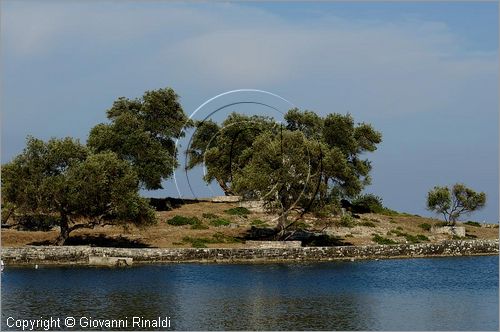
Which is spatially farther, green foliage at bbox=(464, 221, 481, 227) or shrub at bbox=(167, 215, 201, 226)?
green foliage at bbox=(464, 221, 481, 227)

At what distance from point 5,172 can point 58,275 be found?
59.5ft

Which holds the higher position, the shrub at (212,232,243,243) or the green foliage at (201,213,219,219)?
the green foliage at (201,213,219,219)

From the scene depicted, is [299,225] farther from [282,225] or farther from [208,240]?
[208,240]

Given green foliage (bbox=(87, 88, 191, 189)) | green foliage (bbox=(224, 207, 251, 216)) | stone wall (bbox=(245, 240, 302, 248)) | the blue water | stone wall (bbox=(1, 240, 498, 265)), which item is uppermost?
green foliage (bbox=(87, 88, 191, 189))

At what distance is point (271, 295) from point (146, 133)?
197 ft

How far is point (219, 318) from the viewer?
52500 mm

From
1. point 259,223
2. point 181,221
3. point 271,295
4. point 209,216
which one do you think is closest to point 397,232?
point 259,223

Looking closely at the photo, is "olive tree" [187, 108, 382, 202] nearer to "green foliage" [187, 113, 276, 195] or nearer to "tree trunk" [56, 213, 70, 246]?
"green foliage" [187, 113, 276, 195]

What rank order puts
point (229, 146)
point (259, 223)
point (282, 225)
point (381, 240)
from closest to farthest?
point (282, 225) → point (381, 240) → point (259, 223) → point (229, 146)

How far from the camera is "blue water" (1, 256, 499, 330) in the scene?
52.1m

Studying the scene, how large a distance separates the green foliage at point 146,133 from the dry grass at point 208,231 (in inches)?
284

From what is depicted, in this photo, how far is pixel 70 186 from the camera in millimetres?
86562

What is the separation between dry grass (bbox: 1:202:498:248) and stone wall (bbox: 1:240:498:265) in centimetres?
555

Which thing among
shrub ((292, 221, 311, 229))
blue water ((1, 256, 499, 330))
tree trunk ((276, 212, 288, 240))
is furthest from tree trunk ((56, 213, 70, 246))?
shrub ((292, 221, 311, 229))
